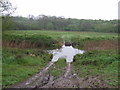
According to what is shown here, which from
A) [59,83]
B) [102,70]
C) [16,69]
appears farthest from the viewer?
[102,70]

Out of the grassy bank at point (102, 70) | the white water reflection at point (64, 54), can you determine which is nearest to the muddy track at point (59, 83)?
the grassy bank at point (102, 70)

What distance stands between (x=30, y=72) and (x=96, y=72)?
4.28 m

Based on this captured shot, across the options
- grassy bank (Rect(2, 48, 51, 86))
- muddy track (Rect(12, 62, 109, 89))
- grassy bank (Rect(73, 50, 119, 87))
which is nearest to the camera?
muddy track (Rect(12, 62, 109, 89))

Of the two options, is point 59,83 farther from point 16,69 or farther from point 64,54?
point 64,54

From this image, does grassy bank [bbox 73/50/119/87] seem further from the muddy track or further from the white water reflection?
the white water reflection

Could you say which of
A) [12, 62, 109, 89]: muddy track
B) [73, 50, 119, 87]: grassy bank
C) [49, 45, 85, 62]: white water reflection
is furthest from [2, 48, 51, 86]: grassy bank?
[49, 45, 85, 62]: white water reflection

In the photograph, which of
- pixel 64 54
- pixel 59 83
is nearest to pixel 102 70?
pixel 59 83

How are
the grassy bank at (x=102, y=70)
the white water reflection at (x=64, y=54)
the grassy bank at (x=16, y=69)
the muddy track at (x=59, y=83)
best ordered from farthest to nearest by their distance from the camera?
1. the white water reflection at (x=64, y=54)
2. the grassy bank at (x=102, y=70)
3. the grassy bank at (x=16, y=69)
4. the muddy track at (x=59, y=83)

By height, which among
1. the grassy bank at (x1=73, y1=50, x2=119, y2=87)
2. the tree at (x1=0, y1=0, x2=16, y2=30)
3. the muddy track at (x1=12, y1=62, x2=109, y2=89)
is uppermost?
the tree at (x1=0, y1=0, x2=16, y2=30)

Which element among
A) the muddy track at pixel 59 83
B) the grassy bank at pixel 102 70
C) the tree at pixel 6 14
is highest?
the tree at pixel 6 14

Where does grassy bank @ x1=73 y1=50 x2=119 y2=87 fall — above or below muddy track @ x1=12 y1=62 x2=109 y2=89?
above

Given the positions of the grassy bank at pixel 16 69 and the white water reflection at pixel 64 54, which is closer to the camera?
the grassy bank at pixel 16 69

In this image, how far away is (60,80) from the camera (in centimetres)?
1011

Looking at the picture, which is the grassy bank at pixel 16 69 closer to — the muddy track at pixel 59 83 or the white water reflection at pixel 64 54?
the muddy track at pixel 59 83
